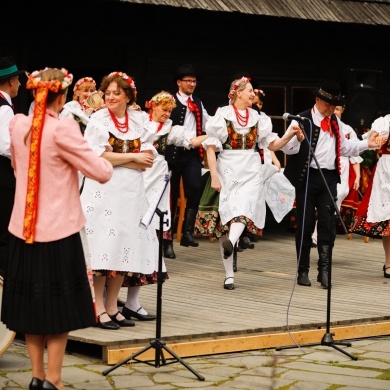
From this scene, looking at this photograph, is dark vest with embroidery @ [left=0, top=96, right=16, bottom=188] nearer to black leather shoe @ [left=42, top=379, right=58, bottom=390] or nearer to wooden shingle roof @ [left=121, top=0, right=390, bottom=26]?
black leather shoe @ [left=42, top=379, right=58, bottom=390]

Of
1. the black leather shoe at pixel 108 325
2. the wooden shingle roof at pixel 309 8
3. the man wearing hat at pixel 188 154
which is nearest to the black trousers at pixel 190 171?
the man wearing hat at pixel 188 154

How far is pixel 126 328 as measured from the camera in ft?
27.1

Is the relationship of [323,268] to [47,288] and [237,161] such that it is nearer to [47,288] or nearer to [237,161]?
[237,161]

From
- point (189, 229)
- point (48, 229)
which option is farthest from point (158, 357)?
point (189, 229)

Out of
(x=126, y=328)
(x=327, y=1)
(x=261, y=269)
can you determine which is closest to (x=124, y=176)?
(x=126, y=328)

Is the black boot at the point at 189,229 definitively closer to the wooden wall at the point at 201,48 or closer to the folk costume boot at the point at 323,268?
the wooden wall at the point at 201,48

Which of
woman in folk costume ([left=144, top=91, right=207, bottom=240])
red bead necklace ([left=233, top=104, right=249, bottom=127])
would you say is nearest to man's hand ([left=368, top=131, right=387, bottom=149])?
red bead necklace ([left=233, top=104, right=249, bottom=127])

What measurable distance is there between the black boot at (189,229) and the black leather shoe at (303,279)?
2.49 metres

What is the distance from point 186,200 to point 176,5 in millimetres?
2105

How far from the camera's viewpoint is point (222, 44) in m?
14.7

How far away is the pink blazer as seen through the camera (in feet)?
21.3

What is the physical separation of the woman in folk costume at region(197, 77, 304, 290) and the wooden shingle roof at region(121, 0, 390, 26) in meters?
2.47

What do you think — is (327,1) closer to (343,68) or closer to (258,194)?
(343,68)

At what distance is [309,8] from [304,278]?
4.87 m
